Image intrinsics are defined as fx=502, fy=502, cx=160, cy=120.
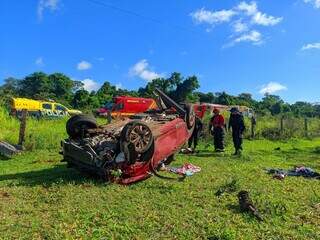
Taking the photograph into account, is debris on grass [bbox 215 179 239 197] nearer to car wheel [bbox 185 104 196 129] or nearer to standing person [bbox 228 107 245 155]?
car wheel [bbox 185 104 196 129]

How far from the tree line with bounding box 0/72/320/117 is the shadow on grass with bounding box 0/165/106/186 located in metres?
47.2

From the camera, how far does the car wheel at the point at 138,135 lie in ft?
34.8

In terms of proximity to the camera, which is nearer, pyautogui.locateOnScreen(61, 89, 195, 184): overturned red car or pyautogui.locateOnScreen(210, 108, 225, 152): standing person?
pyautogui.locateOnScreen(61, 89, 195, 184): overturned red car

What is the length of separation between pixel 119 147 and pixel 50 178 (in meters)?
1.93

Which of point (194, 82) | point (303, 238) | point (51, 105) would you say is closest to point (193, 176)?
point (303, 238)

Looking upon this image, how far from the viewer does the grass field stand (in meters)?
7.36

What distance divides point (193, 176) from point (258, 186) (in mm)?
1853

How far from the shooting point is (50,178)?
37.5 feet

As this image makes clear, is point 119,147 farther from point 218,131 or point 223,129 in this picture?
point 223,129

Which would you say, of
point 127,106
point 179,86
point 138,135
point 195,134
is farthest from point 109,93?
point 138,135

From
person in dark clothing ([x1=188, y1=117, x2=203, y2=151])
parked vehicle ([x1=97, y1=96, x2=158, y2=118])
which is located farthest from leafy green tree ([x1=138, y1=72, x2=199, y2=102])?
person in dark clothing ([x1=188, y1=117, x2=203, y2=151])

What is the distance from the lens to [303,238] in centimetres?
738

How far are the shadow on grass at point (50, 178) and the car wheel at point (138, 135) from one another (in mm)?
1039

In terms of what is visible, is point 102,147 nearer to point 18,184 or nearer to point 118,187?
point 118,187
